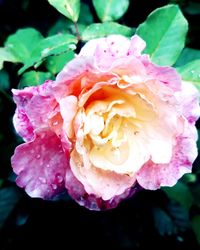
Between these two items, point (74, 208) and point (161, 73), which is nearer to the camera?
point (161, 73)

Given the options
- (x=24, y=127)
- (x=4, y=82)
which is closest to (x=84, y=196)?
(x=24, y=127)

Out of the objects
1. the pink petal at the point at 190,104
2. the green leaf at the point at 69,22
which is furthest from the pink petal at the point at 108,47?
the green leaf at the point at 69,22

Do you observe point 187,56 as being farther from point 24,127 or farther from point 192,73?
point 24,127

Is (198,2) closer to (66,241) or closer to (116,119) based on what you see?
(116,119)

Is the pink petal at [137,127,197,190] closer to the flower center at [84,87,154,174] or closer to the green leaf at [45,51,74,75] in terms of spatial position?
the flower center at [84,87,154,174]

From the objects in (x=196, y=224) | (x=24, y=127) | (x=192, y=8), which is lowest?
(x=196, y=224)

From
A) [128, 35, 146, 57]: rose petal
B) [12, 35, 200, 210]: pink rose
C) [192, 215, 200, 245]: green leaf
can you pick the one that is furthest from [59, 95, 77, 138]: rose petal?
[192, 215, 200, 245]: green leaf

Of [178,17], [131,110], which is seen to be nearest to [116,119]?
[131,110]
